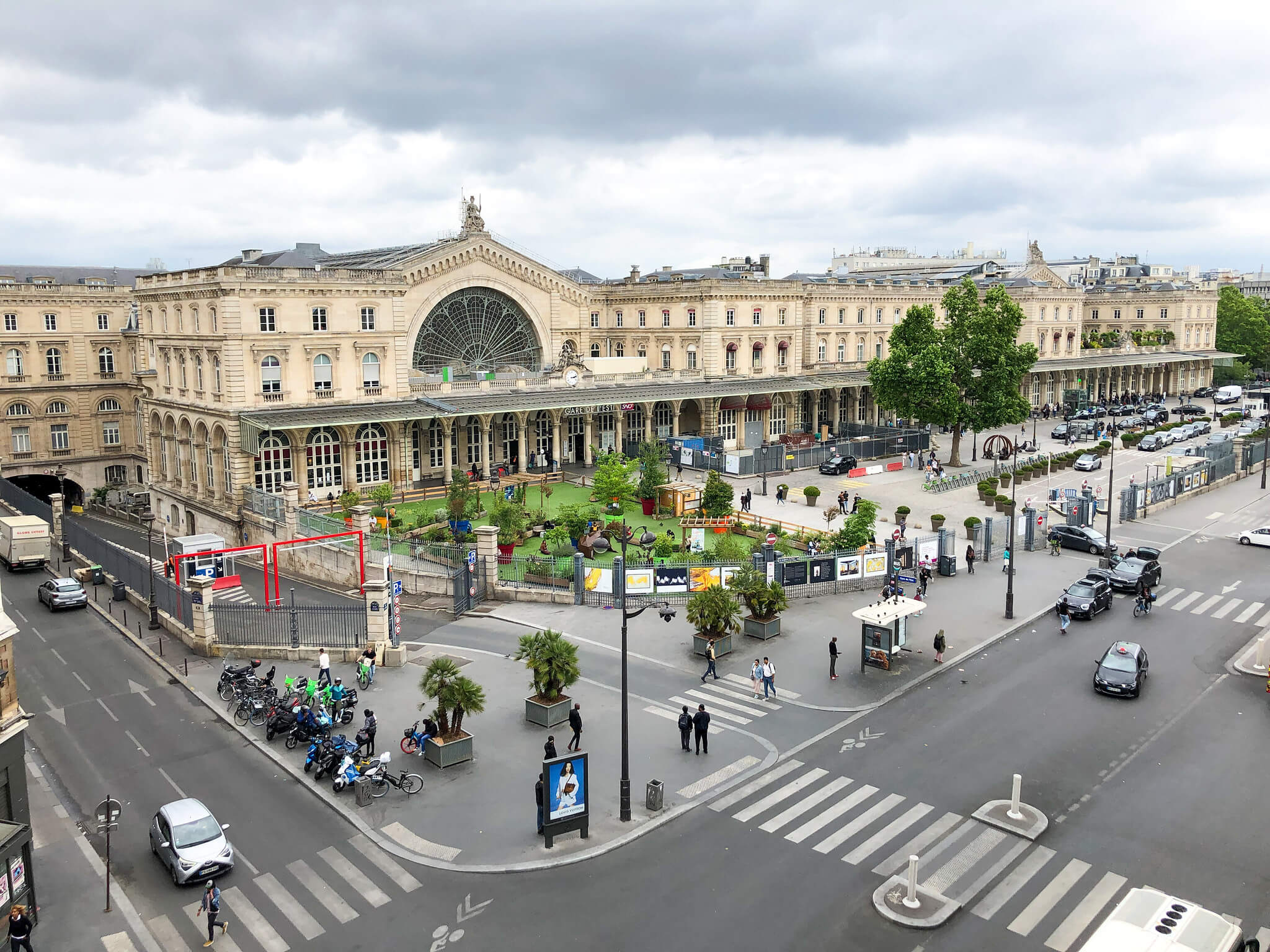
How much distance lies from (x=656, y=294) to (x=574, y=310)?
9.11 m

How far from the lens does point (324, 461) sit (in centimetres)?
5806

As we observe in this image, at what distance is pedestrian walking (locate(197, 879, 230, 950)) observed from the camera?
61.7 feet

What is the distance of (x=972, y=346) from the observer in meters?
72.2

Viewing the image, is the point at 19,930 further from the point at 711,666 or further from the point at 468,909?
the point at 711,666

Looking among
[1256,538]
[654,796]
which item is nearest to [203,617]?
[654,796]

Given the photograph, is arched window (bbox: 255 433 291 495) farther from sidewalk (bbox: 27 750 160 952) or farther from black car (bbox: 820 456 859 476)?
black car (bbox: 820 456 859 476)

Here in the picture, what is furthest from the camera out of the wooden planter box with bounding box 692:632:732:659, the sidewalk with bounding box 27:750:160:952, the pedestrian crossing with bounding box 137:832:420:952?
the wooden planter box with bounding box 692:632:732:659

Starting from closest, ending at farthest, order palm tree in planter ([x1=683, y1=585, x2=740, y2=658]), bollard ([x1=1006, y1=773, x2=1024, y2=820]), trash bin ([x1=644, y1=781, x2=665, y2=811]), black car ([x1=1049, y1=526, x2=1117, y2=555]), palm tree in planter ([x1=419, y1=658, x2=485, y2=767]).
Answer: bollard ([x1=1006, y1=773, x2=1024, y2=820]) < trash bin ([x1=644, y1=781, x2=665, y2=811]) < palm tree in planter ([x1=419, y1=658, x2=485, y2=767]) < palm tree in planter ([x1=683, y1=585, x2=740, y2=658]) < black car ([x1=1049, y1=526, x2=1117, y2=555])

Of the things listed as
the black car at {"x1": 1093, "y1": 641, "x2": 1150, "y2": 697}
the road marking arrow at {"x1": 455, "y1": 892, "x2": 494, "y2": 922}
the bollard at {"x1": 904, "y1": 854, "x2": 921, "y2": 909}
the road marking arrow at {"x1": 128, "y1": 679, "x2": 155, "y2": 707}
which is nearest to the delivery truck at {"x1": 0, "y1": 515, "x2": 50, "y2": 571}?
the road marking arrow at {"x1": 128, "y1": 679, "x2": 155, "y2": 707}

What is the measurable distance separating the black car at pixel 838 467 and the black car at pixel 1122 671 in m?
35.8

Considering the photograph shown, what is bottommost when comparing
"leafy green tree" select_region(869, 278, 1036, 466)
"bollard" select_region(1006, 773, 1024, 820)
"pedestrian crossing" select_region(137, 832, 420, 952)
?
"pedestrian crossing" select_region(137, 832, 420, 952)

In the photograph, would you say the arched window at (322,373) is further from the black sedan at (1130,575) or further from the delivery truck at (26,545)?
the black sedan at (1130,575)

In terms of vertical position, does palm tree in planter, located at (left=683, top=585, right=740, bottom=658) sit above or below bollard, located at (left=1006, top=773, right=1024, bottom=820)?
above

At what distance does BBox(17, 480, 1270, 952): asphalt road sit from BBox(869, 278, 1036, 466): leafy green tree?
37408 millimetres
